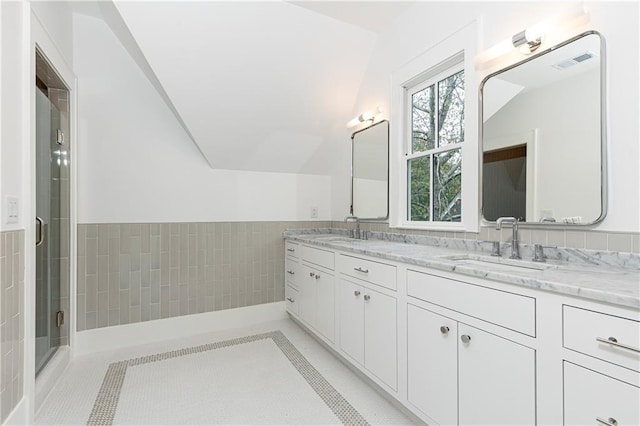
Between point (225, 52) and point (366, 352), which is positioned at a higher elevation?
point (225, 52)

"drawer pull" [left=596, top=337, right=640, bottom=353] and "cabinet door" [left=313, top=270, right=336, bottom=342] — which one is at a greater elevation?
"drawer pull" [left=596, top=337, right=640, bottom=353]

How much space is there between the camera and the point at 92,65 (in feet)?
8.24

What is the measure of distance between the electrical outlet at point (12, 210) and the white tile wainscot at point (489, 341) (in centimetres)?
172

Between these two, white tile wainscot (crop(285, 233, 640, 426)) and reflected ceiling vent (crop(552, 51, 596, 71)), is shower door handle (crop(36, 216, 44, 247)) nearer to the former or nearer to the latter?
white tile wainscot (crop(285, 233, 640, 426))

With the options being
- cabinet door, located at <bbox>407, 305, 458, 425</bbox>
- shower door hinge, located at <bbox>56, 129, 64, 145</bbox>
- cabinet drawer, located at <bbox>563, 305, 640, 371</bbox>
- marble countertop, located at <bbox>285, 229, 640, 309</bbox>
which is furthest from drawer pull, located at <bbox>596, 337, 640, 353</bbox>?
shower door hinge, located at <bbox>56, 129, 64, 145</bbox>

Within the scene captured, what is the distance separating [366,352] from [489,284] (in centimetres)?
96

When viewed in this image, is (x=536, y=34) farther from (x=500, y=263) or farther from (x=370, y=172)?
(x=370, y=172)

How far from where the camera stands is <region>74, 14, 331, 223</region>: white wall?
8.22ft

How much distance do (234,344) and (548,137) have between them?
2.55 m

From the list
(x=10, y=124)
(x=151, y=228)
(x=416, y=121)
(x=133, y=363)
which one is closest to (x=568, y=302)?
(x=416, y=121)

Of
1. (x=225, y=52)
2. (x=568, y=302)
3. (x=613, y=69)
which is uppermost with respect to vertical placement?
(x=225, y=52)

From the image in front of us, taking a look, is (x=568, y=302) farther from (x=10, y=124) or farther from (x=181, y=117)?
(x=181, y=117)

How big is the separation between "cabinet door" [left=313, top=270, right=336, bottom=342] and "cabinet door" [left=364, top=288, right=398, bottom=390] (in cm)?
42

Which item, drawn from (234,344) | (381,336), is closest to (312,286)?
(234,344)
